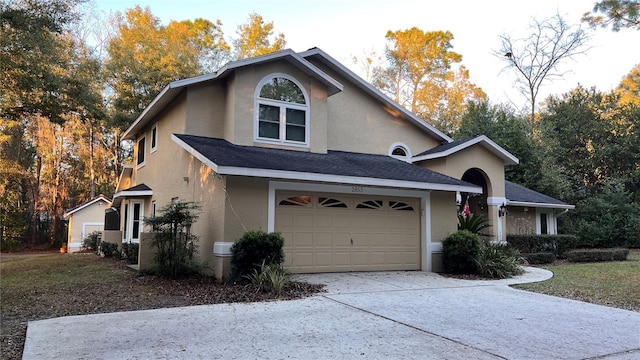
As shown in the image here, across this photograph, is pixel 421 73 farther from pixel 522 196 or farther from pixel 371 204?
pixel 371 204

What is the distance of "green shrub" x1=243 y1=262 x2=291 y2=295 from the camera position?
8.47 metres

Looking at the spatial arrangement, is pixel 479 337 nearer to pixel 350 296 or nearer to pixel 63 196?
pixel 350 296

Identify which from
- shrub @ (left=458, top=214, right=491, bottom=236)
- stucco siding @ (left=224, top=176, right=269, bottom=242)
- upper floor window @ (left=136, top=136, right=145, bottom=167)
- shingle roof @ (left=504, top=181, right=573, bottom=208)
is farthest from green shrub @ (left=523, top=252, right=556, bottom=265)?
upper floor window @ (left=136, top=136, right=145, bottom=167)

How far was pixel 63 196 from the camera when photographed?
33375 mm

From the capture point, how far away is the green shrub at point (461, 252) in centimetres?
1201

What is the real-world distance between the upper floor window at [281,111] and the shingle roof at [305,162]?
533 mm

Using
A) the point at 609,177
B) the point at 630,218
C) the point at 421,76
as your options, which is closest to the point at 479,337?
→ the point at 630,218

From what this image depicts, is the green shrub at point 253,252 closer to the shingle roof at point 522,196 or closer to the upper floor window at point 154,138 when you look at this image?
the upper floor window at point 154,138

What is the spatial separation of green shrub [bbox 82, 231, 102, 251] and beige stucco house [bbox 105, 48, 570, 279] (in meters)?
9.81

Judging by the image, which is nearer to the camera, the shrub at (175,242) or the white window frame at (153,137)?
the shrub at (175,242)

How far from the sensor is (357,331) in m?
5.85

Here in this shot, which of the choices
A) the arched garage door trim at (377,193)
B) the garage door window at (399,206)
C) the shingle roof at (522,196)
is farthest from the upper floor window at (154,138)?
the shingle roof at (522,196)

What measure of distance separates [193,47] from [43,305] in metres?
27.7

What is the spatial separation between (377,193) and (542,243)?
1028 cm
